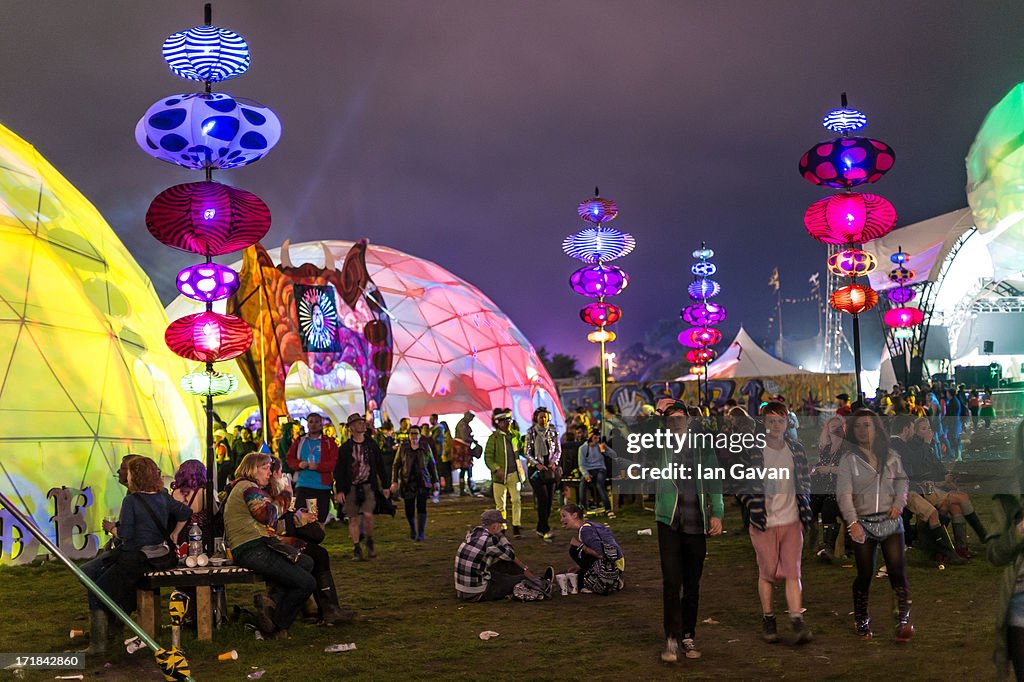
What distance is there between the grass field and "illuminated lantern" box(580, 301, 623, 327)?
10823 mm

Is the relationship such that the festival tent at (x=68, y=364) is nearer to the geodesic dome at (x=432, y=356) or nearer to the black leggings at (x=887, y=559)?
the black leggings at (x=887, y=559)

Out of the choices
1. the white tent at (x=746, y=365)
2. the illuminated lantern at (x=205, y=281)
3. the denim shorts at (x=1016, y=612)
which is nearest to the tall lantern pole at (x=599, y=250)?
the illuminated lantern at (x=205, y=281)

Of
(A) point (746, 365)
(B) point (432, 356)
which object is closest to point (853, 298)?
(B) point (432, 356)

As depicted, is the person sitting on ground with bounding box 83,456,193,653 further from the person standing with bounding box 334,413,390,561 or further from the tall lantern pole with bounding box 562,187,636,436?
the tall lantern pole with bounding box 562,187,636,436

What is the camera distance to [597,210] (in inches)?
818

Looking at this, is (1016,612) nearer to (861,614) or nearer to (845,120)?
(861,614)

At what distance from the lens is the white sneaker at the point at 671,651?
6668mm

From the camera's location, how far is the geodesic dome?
2898cm

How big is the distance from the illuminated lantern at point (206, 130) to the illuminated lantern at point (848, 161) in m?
6.98

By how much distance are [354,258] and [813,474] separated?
1337cm

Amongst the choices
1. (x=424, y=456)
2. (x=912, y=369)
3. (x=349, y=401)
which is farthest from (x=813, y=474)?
(x=912, y=369)

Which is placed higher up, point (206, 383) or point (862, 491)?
point (206, 383)

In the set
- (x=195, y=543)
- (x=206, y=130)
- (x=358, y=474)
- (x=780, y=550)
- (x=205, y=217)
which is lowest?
(x=780, y=550)

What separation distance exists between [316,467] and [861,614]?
7.58 meters
